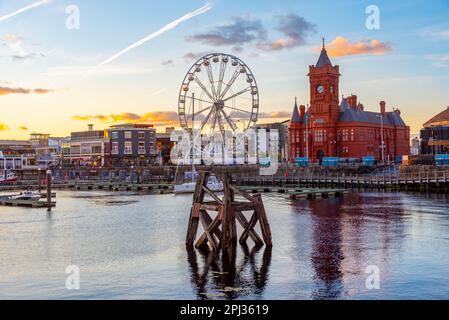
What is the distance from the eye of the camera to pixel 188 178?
117m

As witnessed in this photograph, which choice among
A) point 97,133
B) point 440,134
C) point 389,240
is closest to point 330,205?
point 389,240

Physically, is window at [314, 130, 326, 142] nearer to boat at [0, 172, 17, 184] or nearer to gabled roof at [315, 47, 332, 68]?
gabled roof at [315, 47, 332, 68]

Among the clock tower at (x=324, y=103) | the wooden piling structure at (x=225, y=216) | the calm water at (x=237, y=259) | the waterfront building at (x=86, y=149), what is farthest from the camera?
the waterfront building at (x=86, y=149)

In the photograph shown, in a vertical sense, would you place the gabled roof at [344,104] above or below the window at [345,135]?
above

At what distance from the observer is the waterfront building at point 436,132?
5507 inches

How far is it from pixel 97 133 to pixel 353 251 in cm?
15672

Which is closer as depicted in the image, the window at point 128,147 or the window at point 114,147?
the window at point 128,147

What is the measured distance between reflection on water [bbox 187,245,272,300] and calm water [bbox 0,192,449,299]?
0.05m

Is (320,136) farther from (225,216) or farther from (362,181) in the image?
(225,216)

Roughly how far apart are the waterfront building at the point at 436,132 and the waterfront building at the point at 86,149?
89.8 m

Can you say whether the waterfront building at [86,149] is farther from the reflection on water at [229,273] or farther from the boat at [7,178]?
the reflection on water at [229,273]

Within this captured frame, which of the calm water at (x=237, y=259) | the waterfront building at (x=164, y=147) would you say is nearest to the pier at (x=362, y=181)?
the calm water at (x=237, y=259)

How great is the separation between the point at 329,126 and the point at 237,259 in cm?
11177
